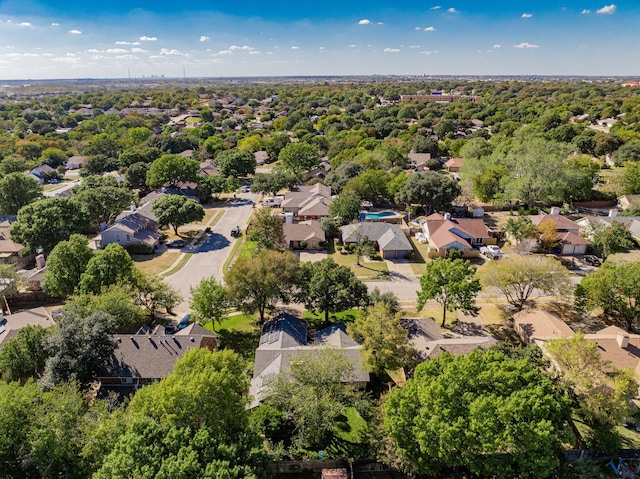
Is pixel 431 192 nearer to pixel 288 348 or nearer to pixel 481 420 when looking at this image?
pixel 288 348

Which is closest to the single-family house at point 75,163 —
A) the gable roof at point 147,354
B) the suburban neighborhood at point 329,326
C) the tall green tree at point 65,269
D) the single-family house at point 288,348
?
the suburban neighborhood at point 329,326

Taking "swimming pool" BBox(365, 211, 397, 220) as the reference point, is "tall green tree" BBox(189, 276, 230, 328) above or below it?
above

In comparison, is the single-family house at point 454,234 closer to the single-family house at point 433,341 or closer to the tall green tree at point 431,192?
the tall green tree at point 431,192

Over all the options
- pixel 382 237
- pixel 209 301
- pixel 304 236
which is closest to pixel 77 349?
pixel 209 301

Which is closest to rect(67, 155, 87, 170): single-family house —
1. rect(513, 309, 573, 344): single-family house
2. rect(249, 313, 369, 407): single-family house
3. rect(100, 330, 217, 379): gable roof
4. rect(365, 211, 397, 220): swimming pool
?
rect(365, 211, 397, 220): swimming pool

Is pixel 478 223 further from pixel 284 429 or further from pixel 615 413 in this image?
pixel 284 429

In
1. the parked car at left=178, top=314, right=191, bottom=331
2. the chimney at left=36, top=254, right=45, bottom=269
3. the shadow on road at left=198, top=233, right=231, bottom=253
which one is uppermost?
the chimney at left=36, top=254, right=45, bottom=269

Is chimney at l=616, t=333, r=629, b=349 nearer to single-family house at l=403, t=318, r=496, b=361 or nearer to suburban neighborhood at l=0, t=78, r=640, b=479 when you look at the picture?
suburban neighborhood at l=0, t=78, r=640, b=479
